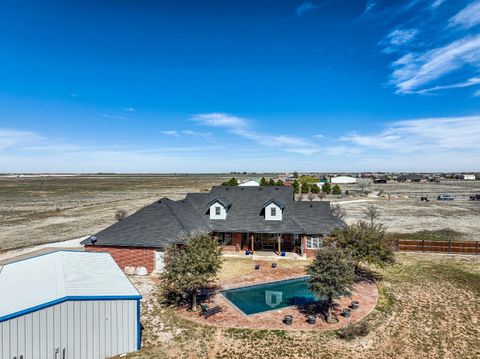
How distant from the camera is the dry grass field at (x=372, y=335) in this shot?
46.2 feet

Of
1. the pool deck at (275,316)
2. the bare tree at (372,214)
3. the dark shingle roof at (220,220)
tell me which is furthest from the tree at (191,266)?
the bare tree at (372,214)

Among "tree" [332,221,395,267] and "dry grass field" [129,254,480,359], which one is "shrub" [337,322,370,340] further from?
"tree" [332,221,395,267]

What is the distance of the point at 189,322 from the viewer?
16.9m

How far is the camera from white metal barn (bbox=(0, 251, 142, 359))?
11.6 meters

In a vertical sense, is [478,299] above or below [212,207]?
below

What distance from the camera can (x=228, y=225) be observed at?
3167 cm

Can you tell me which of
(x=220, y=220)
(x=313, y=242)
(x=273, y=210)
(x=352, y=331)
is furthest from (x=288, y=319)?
(x=220, y=220)

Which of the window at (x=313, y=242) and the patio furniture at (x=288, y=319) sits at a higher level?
the window at (x=313, y=242)

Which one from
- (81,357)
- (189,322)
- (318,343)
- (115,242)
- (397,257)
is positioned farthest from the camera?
(397,257)

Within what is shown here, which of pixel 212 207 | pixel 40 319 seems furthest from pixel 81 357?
pixel 212 207

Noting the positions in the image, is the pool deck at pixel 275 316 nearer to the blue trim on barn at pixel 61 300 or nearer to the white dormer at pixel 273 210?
the blue trim on barn at pixel 61 300

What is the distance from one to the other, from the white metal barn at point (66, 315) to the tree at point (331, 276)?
9.46m

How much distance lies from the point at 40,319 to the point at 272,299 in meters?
13.3

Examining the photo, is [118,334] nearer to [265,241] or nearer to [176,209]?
[176,209]
